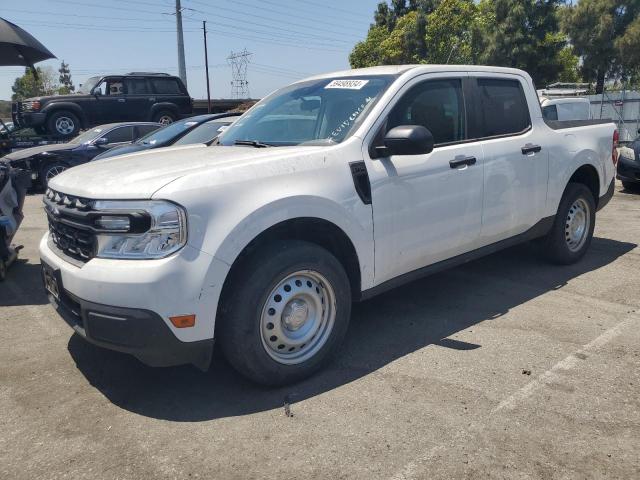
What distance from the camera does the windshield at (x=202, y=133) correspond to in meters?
8.68

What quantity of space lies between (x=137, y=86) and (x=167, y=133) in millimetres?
8960

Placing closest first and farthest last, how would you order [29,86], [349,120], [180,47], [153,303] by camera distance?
[153,303] < [349,120] < [180,47] < [29,86]

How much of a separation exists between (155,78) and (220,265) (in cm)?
1643

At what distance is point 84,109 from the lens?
645 inches

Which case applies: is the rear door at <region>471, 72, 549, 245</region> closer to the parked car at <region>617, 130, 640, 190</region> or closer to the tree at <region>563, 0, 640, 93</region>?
the parked car at <region>617, 130, 640, 190</region>

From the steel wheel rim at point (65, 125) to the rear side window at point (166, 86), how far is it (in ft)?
9.54

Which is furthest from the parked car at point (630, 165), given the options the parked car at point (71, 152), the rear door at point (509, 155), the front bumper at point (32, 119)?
the front bumper at point (32, 119)

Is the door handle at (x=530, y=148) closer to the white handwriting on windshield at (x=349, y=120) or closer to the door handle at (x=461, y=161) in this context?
the door handle at (x=461, y=161)

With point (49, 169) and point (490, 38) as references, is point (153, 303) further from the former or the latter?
point (490, 38)

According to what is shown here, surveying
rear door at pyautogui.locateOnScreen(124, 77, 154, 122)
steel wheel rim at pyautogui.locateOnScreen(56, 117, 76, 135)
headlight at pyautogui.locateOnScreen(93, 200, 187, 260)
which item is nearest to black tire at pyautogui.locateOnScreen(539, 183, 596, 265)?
headlight at pyautogui.locateOnScreen(93, 200, 187, 260)

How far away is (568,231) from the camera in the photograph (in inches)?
216

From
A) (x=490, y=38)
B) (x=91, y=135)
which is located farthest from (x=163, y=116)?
(x=490, y=38)

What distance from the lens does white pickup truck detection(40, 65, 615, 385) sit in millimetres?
2797

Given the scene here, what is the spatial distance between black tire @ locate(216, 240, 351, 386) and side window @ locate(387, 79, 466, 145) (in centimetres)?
109
